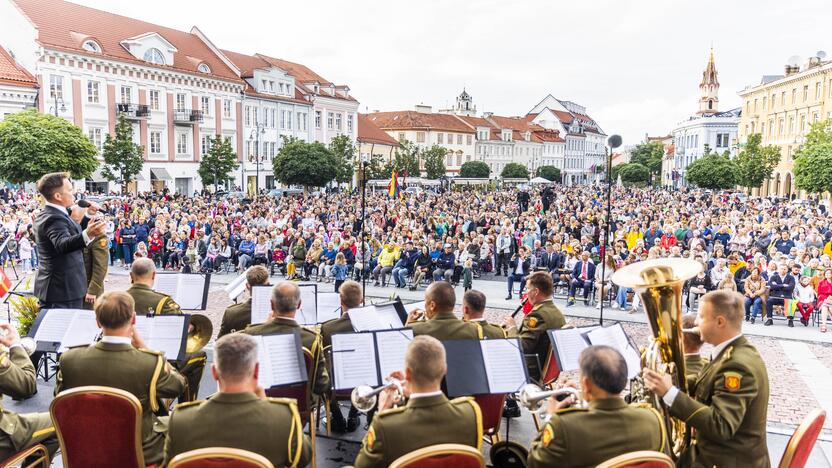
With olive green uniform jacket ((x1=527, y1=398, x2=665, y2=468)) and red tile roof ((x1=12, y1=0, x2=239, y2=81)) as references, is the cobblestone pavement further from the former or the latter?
red tile roof ((x1=12, y1=0, x2=239, y2=81))

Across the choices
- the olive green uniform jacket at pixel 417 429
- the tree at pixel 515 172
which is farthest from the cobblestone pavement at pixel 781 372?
the tree at pixel 515 172

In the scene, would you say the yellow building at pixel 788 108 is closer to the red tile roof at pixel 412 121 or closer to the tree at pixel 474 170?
the tree at pixel 474 170

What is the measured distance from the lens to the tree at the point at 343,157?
51062mm

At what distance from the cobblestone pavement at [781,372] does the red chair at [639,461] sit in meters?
3.93

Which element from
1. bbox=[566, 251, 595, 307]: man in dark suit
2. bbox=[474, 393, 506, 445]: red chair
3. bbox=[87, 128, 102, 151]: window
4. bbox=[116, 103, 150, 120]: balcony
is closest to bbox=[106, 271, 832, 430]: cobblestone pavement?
bbox=[566, 251, 595, 307]: man in dark suit

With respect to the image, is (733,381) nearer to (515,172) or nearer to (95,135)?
(95,135)

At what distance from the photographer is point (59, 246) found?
6562 millimetres

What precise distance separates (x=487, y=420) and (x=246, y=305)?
308cm

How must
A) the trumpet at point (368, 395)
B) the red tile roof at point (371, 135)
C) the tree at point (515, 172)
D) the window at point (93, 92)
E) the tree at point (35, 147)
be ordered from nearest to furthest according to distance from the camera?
1. the trumpet at point (368, 395)
2. the tree at point (35, 147)
3. the window at point (93, 92)
4. the red tile roof at point (371, 135)
5. the tree at point (515, 172)

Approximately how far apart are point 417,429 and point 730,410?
6.36ft

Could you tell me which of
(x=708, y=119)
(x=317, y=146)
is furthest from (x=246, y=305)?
(x=708, y=119)

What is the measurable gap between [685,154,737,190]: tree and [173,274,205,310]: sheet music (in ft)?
199

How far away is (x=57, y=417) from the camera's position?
3.99 m

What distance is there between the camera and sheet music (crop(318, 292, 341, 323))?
7660 mm
